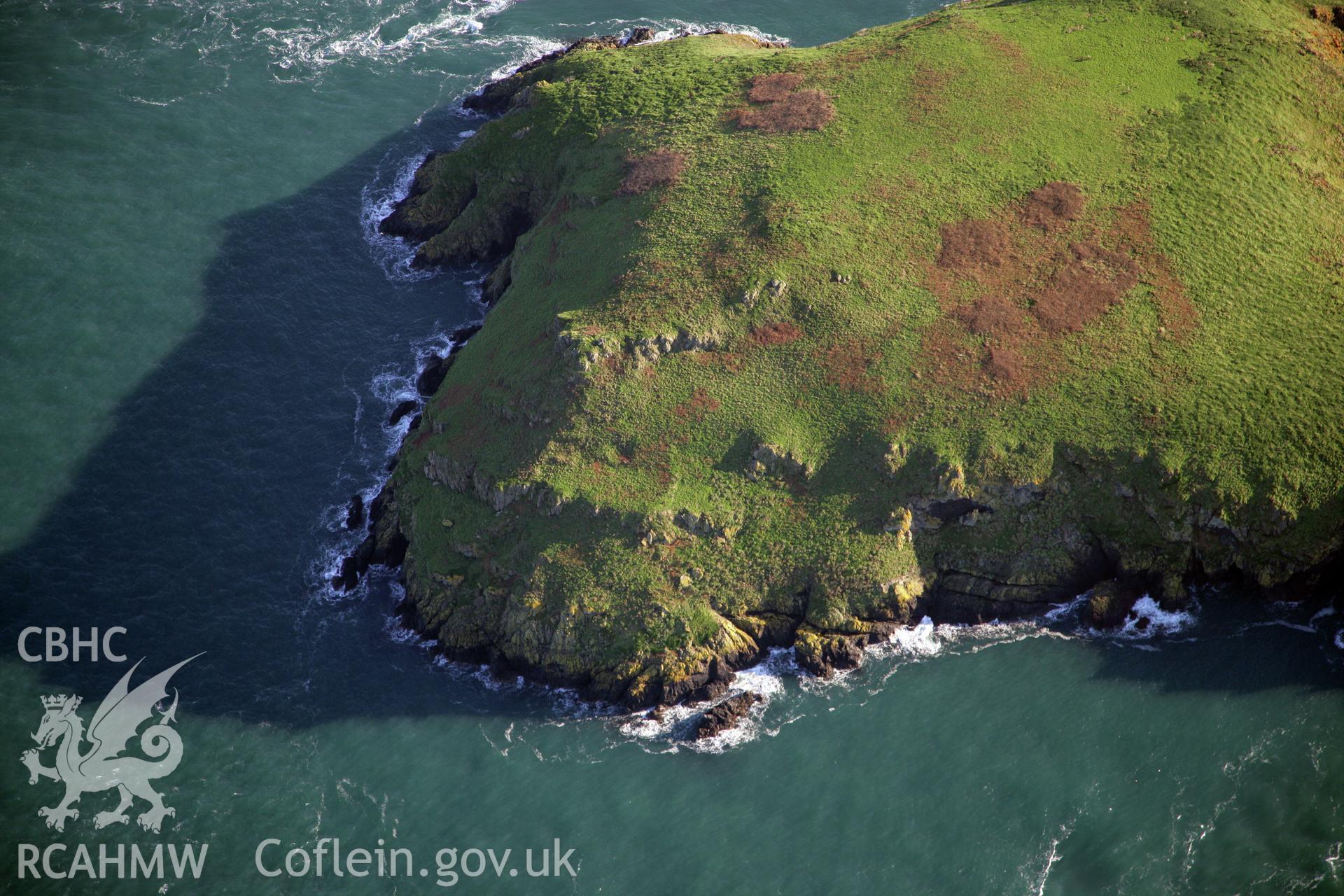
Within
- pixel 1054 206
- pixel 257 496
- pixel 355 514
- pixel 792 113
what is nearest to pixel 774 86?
pixel 792 113

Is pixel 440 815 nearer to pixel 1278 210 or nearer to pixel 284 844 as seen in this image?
pixel 284 844

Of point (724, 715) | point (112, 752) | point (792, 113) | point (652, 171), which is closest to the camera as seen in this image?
point (724, 715)

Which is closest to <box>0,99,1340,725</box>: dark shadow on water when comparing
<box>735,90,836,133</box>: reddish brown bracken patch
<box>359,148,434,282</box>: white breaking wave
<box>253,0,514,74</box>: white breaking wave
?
<box>359,148,434,282</box>: white breaking wave

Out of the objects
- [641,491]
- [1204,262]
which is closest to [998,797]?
[641,491]

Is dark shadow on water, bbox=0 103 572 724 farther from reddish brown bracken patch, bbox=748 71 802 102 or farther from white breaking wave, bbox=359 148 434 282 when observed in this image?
reddish brown bracken patch, bbox=748 71 802 102

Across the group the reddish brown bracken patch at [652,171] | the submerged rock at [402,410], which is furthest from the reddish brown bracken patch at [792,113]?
the submerged rock at [402,410]

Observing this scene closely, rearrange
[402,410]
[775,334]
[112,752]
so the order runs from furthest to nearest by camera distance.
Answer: [402,410] < [775,334] < [112,752]

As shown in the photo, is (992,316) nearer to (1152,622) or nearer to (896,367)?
(896,367)
